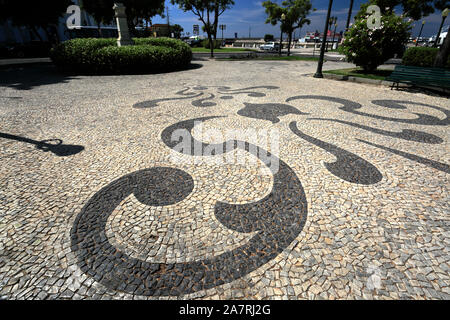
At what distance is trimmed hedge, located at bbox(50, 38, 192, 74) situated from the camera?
40.5ft

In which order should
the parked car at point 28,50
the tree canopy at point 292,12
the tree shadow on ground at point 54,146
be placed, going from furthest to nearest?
the tree canopy at point 292,12, the parked car at point 28,50, the tree shadow on ground at point 54,146

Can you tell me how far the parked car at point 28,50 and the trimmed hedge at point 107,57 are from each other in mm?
14972

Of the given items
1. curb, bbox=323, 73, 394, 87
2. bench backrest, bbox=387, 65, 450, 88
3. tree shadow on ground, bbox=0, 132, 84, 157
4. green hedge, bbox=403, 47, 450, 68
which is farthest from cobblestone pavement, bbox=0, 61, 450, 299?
green hedge, bbox=403, 47, 450, 68

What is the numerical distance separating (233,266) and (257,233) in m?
0.49

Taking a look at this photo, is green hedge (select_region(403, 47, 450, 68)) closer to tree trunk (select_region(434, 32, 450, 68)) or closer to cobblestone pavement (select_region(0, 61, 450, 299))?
tree trunk (select_region(434, 32, 450, 68))

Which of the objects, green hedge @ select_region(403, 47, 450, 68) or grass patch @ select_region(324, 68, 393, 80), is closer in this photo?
grass patch @ select_region(324, 68, 393, 80)

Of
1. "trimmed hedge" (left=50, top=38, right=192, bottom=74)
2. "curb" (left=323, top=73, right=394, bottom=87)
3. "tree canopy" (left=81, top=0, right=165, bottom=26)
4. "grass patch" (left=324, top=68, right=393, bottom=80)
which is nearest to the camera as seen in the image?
"curb" (left=323, top=73, right=394, bottom=87)

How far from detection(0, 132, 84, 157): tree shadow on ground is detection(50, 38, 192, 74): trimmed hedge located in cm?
909

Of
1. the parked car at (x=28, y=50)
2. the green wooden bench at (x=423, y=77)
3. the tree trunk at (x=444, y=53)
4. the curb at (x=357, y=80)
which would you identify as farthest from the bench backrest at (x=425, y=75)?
the parked car at (x=28, y=50)

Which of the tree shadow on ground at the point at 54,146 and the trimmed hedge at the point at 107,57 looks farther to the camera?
the trimmed hedge at the point at 107,57

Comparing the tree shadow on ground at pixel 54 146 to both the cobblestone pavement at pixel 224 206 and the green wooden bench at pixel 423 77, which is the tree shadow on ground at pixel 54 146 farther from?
the green wooden bench at pixel 423 77

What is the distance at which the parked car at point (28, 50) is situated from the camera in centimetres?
2292

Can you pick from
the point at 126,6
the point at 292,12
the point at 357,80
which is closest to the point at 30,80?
the point at 357,80

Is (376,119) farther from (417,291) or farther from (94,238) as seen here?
(94,238)
